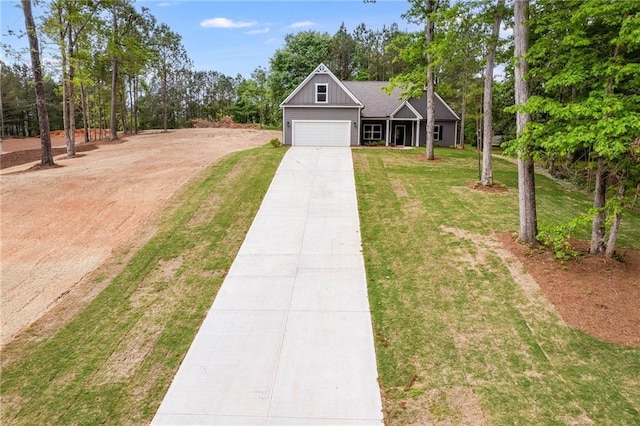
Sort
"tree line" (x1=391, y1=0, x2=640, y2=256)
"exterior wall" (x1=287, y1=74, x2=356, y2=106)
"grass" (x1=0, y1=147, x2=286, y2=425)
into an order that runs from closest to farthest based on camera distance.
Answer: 1. "grass" (x1=0, y1=147, x2=286, y2=425)
2. "tree line" (x1=391, y1=0, x2=640, y2=256)
3. "exterior wall" (x1=287, y1=74, x2=356, y2=106)

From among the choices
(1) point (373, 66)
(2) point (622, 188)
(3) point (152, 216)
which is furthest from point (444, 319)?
(1) point (373, 66)

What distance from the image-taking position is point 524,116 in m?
9.75

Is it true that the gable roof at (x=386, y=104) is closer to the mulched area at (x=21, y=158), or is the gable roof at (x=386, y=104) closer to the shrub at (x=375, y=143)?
the shrub at (x=375, y=143)

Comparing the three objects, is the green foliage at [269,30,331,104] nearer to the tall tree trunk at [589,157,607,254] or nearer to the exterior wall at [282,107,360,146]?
the exterior wall at [282,107,360,146]

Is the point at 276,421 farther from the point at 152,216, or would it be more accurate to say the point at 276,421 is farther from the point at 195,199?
the point at 195,199

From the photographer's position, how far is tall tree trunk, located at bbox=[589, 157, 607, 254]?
8703mm

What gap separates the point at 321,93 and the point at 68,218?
1750cm

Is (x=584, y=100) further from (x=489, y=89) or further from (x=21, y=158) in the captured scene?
(x=21, y=158)

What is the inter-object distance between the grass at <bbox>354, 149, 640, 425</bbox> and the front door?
1741 cm

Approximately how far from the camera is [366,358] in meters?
6.71

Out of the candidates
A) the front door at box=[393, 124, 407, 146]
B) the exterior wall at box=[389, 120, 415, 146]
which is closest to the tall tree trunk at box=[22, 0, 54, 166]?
the exterior wall at box=[389, 120, 415, 146]

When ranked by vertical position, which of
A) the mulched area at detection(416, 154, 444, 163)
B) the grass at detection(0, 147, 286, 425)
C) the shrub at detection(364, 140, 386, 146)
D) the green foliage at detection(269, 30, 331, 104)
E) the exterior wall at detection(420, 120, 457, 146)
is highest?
the green foliage at detection(269, 30, 331, 104)

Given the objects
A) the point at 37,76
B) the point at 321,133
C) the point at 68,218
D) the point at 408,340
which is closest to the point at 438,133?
the point at 321,133

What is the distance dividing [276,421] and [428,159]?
17.9 metres
